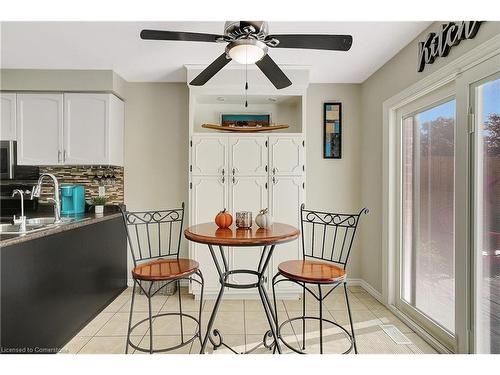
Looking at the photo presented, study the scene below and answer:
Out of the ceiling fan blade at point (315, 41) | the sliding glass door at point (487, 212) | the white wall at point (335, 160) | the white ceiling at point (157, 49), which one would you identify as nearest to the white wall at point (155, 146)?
the white ceiling at point (157, 49)

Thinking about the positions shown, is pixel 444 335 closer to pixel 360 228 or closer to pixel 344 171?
pixel 360 228

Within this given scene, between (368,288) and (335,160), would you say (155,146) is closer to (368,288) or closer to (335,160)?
(335,160)

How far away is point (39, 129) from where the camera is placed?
321 cm

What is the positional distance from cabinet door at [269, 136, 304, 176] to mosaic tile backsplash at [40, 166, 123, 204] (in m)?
1.91

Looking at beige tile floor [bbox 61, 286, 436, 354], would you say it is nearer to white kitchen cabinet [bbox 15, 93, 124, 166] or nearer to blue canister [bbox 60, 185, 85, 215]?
blue canister [bbox 60, 185, 85, 215]

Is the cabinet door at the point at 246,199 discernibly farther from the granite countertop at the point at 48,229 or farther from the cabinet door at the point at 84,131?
the cabinet door at the point at 84,131

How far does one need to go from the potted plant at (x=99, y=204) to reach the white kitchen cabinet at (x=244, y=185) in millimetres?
1061

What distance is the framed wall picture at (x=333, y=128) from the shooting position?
11.9ft

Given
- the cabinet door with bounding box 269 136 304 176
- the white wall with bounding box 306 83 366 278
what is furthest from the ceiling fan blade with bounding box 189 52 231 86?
the white wall with bounding box 306 83 366 278

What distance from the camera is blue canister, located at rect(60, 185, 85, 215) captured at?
10.4ft

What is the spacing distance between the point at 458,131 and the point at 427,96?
59 centimetres

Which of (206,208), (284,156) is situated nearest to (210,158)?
(206,208)

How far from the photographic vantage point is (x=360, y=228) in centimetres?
362

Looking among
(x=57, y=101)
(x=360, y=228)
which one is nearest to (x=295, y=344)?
(x=360, y=228)
